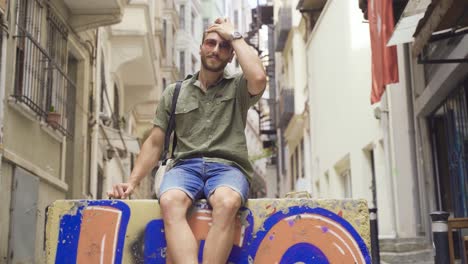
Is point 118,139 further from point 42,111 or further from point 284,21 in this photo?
point 284,21

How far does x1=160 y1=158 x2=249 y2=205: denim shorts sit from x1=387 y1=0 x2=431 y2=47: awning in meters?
3.93

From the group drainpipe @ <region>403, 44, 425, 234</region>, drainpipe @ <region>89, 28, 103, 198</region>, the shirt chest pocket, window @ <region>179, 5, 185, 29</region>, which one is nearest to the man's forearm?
the shirt chest pocket

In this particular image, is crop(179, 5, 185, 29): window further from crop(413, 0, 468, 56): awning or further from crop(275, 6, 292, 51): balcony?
crop(413, 0, 468, 56): awning

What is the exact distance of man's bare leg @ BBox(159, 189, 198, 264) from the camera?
146 inches

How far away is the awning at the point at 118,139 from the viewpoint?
647 inches

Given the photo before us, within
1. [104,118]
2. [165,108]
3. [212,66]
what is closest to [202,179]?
[165,108]

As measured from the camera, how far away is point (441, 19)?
6.94 m

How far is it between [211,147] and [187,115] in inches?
11.6

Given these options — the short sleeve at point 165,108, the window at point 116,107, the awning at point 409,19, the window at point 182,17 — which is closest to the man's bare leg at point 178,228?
the short sleeve at point 165,108

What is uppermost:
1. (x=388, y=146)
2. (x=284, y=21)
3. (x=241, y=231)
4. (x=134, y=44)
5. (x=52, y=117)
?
(x=284, y=21)

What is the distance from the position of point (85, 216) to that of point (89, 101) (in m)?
10.4

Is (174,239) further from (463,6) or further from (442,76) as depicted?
(442,76)

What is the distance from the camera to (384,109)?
12.9m

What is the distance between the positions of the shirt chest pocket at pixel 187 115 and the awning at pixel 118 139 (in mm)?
11602
